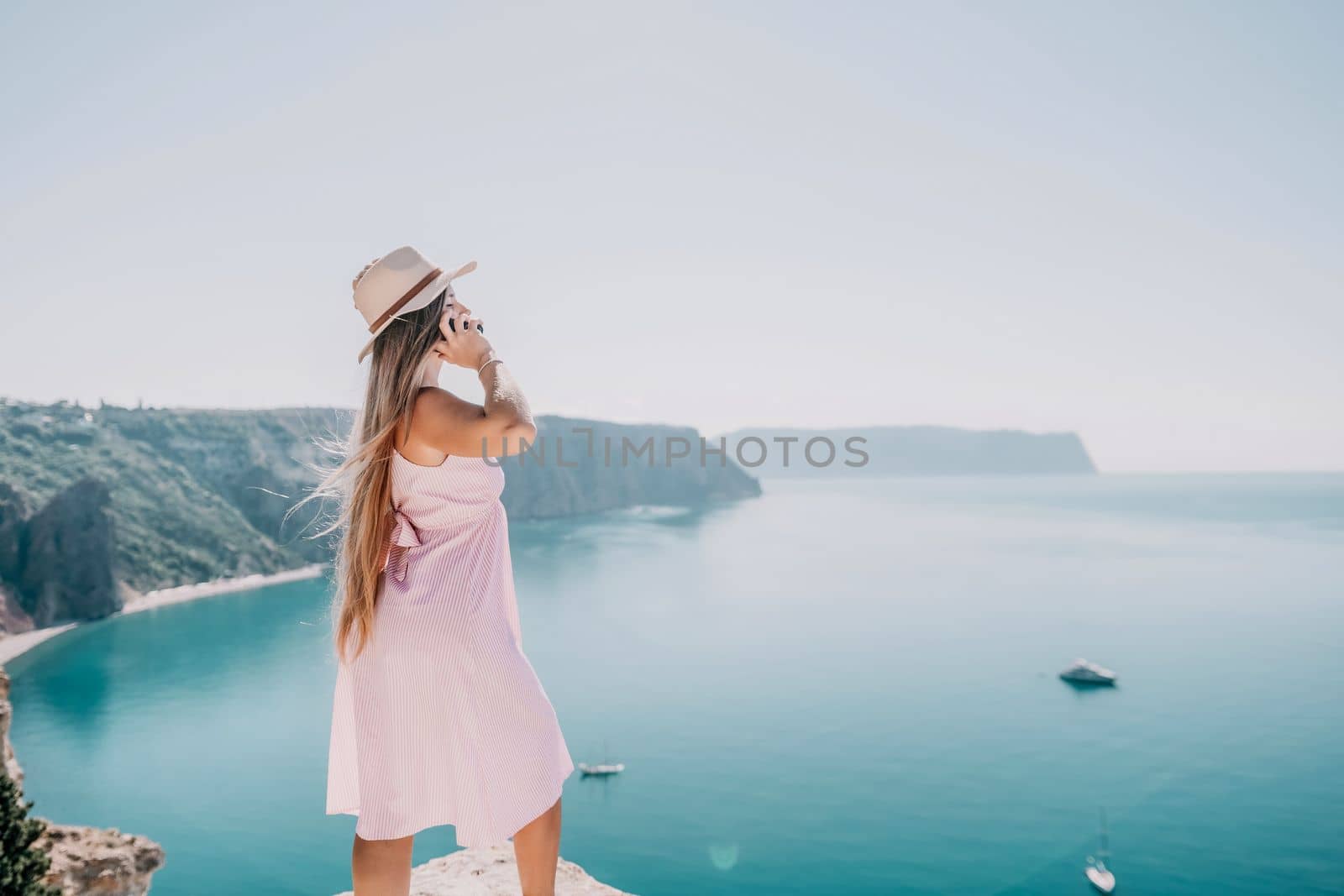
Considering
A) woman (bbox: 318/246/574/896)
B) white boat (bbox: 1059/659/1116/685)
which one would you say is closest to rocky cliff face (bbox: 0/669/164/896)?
woman (bbox: 318/246/574/896)

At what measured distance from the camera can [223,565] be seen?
77938 millimetres

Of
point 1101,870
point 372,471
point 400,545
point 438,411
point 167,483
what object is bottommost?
point 1101,870

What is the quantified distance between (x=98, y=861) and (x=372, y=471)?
1193cm

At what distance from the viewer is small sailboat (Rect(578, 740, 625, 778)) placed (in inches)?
1391

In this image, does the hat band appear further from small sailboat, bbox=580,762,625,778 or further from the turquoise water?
small sailboat, bbox=580,762,625,778

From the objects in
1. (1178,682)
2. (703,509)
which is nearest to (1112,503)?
(703,509)

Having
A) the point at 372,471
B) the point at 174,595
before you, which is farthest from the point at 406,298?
the point at 174,595

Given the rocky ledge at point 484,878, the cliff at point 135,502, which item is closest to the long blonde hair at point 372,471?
the rocky ledge at point 484,878

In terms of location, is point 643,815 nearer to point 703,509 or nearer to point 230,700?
point 230,700

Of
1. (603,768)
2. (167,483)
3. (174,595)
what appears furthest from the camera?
(167,483)

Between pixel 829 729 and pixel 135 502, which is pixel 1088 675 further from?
pixel 135 502

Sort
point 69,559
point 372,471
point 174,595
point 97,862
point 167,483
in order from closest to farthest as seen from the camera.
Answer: point 372,471, point 97,862, point 69,559, point 174,595, point 167,483

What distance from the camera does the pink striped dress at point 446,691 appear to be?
7.07 ft

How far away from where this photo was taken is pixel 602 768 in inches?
1404
